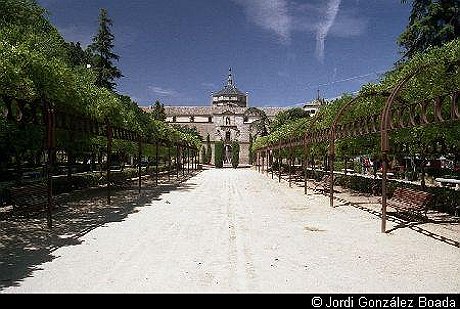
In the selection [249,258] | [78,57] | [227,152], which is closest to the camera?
[249,258]

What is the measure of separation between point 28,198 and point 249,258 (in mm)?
7032

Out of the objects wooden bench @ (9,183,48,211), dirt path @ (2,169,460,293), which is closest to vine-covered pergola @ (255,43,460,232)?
dirt path @ (2,169,460,293)

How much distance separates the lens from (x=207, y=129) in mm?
94062

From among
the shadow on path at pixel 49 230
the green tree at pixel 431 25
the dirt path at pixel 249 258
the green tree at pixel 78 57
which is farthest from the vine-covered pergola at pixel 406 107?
the green tree at pixel 78 57

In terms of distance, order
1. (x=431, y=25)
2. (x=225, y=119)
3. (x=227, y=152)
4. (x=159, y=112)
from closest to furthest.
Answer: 1. (x=431, y=25)
2. (x=159, y=112)
3. (x=227, y=152)
4. (x=225, y=119)

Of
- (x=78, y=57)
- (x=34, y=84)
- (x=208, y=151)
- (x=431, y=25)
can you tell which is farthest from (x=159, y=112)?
(x=34, y=84)

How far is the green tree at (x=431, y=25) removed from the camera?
25578 millimetres

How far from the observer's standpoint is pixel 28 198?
10.8m

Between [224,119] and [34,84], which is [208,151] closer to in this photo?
[224,119]

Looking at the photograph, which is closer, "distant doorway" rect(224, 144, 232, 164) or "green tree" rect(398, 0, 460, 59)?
"green tree" rect(398, 0, 460, 59)

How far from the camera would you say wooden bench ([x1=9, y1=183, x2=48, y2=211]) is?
1030 centimetres

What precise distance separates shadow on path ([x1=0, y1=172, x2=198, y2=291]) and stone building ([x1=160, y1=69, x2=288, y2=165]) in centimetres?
6400

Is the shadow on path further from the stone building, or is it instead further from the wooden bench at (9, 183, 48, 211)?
the stone building

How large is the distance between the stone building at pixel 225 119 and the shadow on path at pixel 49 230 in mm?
64000
